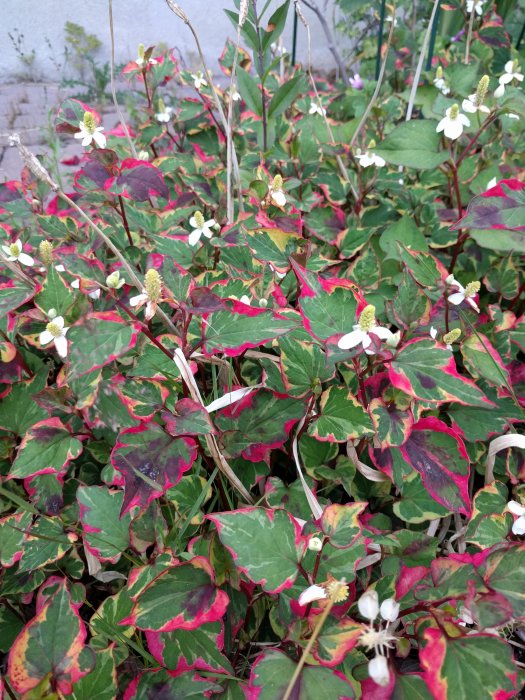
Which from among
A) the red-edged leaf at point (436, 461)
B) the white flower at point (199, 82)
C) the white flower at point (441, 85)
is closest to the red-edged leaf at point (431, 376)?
the red-edged leaf at point (436, 461)

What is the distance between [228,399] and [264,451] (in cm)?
11

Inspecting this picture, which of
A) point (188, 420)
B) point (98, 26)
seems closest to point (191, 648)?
point (188, 420)

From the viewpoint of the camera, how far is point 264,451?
2.83 ft

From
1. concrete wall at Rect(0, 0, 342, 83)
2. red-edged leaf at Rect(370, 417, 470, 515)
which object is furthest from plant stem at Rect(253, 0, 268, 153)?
concrete wall at Rect(0, 0, 342, 83)

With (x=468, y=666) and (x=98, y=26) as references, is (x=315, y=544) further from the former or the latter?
(x=98, y=26)

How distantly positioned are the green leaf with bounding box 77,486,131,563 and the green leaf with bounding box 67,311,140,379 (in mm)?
272

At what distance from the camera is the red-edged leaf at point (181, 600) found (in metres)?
0.67

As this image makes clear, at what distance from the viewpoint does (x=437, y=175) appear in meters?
1.41

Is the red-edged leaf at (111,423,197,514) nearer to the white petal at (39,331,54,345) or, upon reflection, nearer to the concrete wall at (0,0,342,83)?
the white petal at (39,331,54,345)

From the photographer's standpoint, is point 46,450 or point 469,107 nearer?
point 46,450

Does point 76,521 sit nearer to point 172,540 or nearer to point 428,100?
point 172,540

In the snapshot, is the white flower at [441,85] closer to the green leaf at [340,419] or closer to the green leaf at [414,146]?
the green leaf at [414,146]

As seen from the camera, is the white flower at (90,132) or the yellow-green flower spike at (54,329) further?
the white flower at (90,132)

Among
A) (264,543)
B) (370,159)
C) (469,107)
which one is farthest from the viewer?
(370,159)
